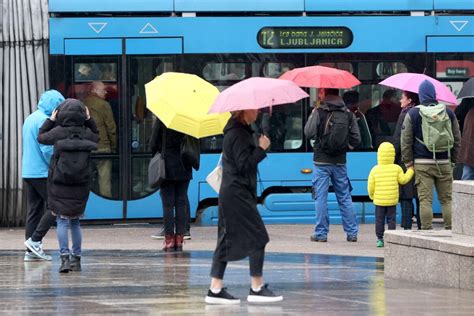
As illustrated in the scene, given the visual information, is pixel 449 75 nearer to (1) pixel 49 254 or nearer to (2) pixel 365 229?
(2) pixel 365 229

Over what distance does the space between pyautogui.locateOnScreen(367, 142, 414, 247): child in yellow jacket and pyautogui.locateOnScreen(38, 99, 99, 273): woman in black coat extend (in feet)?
12.2

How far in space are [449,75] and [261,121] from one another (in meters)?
2.65

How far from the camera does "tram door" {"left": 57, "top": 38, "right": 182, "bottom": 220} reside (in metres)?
A: 18.1

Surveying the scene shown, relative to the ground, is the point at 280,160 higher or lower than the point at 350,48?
lower

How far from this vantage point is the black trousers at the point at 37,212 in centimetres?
1381

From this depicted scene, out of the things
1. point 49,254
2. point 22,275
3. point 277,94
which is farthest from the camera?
point 49,254

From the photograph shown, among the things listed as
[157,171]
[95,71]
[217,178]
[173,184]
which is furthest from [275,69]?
[217,178]

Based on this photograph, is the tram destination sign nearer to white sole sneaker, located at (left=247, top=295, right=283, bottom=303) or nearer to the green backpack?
the green backpack

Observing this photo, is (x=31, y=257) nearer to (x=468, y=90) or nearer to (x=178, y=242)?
(x=178, y=242)

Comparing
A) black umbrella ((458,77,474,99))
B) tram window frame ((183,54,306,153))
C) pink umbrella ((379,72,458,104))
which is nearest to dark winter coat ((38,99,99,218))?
pink umbrella ((379,72,458,104))

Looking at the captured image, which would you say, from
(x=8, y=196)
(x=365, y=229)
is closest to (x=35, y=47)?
(x=8, y=196)

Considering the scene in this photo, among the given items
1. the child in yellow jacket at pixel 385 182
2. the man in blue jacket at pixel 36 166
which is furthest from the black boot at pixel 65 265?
the child in yellow jacket at pixel 385 182

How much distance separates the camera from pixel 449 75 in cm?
1897

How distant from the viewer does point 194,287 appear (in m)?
11.8
